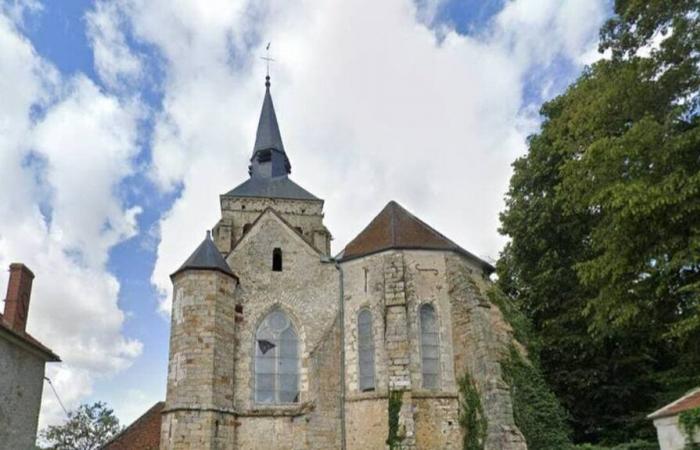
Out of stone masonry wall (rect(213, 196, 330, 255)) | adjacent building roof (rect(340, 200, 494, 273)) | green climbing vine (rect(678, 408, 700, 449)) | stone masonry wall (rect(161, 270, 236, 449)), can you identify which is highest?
stone masonry wall (rect(213, 196, 330, 255))

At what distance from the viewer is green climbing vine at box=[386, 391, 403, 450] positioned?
48.6 ft

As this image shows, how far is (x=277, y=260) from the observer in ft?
62.8

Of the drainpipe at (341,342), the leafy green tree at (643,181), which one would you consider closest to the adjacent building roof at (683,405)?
the leafy green tree at (643,181)

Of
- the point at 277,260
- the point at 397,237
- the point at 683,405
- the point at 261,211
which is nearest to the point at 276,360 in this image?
the point at 277,260

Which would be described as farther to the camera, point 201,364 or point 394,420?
point 201,364

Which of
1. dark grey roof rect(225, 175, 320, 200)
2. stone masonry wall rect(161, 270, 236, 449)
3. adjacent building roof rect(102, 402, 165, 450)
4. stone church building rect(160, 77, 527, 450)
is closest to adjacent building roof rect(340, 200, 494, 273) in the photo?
stone church building rect(160, 77, 527, 450)

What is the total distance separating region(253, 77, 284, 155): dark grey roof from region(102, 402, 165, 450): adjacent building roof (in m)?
19.4

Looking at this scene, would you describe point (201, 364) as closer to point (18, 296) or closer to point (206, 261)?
point (206, 261)

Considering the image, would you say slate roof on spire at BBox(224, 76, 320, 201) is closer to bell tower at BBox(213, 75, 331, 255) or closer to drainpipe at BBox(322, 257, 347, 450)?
bell tower at BBox(213, 75, 331, 255)

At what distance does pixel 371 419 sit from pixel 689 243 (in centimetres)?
915

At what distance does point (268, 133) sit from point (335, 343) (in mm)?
20117

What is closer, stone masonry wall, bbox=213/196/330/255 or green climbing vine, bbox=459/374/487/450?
green climbing vine, bbox=459/374/487/450

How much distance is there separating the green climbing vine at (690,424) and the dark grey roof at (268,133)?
27.6 meters

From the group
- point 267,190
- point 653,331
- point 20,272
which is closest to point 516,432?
point 653,331
